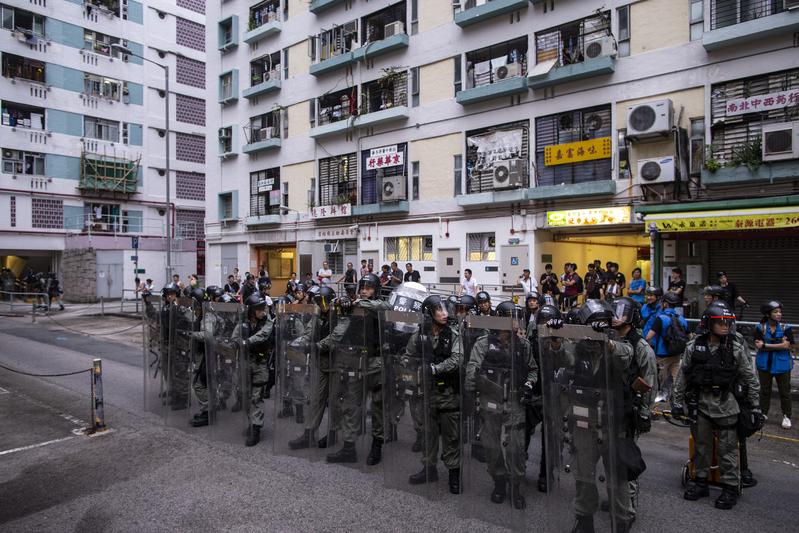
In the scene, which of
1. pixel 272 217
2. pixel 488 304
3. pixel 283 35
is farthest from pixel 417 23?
pixel 488 304

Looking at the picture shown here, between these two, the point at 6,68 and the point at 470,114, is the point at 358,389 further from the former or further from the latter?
the point at 6,68

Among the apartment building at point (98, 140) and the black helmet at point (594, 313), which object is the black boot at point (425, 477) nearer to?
the black helmet at point (594, 313)

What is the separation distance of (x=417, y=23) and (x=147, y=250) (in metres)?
22.5

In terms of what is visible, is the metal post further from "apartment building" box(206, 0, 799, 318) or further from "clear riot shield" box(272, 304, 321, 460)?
"apartment building" box(206, 0, 799, 318)

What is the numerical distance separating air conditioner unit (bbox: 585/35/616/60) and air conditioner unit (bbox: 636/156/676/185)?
358 centimetres

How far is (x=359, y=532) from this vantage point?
14.6ft

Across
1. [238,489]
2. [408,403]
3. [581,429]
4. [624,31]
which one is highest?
[624,31]

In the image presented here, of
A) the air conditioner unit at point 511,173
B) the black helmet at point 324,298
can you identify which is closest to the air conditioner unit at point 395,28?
the air conditioner unit at point 511,173

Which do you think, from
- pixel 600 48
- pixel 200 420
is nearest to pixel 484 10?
pixel 600 48

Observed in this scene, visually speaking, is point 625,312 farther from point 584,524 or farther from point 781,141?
point 781,141

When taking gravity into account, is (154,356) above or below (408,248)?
below

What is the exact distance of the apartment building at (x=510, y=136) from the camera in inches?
519

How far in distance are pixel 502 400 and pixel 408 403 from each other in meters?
1.14

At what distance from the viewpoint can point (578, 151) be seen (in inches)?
626
